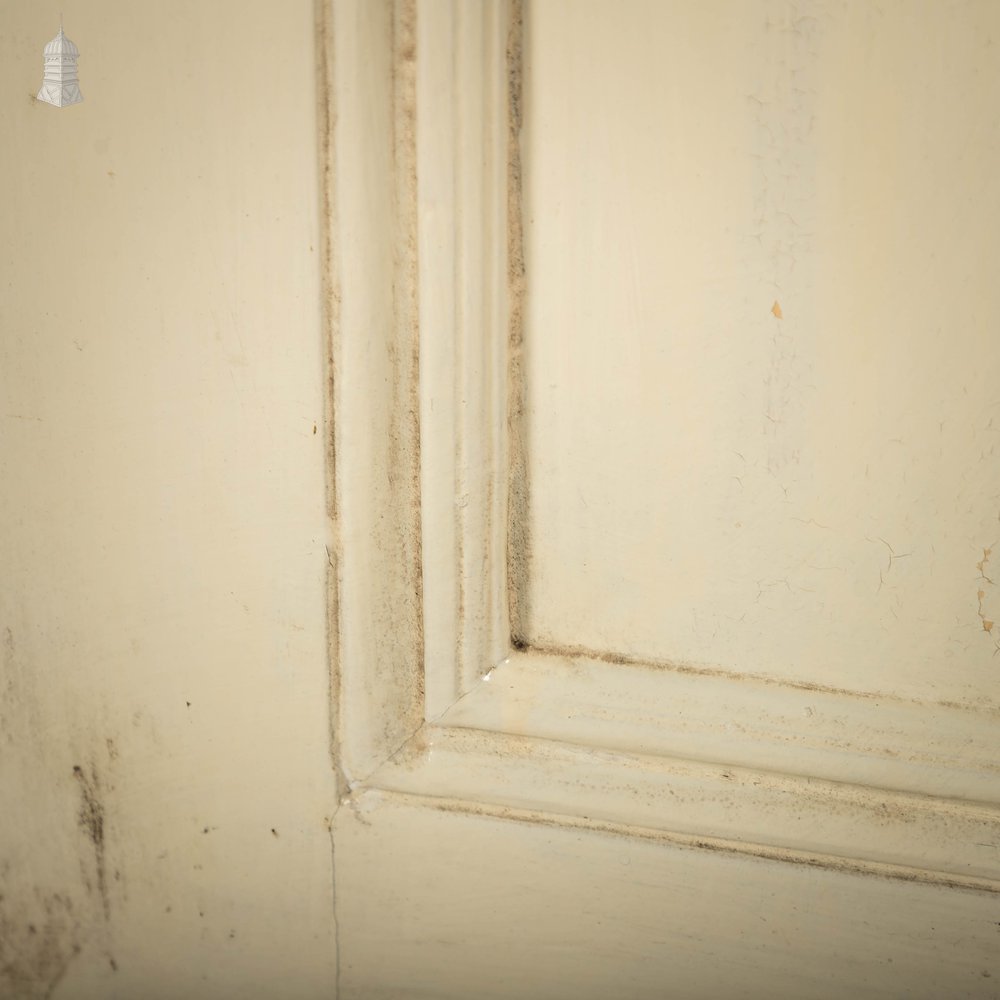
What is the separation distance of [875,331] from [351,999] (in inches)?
27.8

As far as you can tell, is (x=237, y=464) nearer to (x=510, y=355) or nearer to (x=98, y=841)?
(x=510, y=355)

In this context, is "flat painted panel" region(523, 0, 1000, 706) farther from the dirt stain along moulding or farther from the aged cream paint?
the dirt stain along moulding

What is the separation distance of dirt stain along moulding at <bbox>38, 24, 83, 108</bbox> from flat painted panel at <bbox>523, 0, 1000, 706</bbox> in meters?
0.34

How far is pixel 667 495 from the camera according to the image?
704mm

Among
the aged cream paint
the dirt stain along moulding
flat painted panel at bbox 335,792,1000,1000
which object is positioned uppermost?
the dirt stain along moulding

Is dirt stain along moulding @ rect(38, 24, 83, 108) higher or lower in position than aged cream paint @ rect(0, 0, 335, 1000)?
higher

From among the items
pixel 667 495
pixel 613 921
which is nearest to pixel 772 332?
pixel 667 495

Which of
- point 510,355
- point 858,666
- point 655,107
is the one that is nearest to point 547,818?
point 858,666

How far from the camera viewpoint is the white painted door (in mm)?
628

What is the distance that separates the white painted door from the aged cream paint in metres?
0.04

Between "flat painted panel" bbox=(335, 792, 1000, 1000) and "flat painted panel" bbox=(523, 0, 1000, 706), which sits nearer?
"flat painted panel" bbox=(523, 0, 1000, 706)

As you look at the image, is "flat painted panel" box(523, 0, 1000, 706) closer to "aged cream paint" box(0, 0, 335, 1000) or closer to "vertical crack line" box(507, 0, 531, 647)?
"vertical crack line" box(507, 0, 531, 647)

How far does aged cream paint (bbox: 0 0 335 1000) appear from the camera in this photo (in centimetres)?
68

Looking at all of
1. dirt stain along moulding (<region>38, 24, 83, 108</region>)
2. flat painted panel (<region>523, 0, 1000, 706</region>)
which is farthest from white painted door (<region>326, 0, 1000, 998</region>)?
dirt stain along moulding (<region>38, 24, 83, 108</region>)
